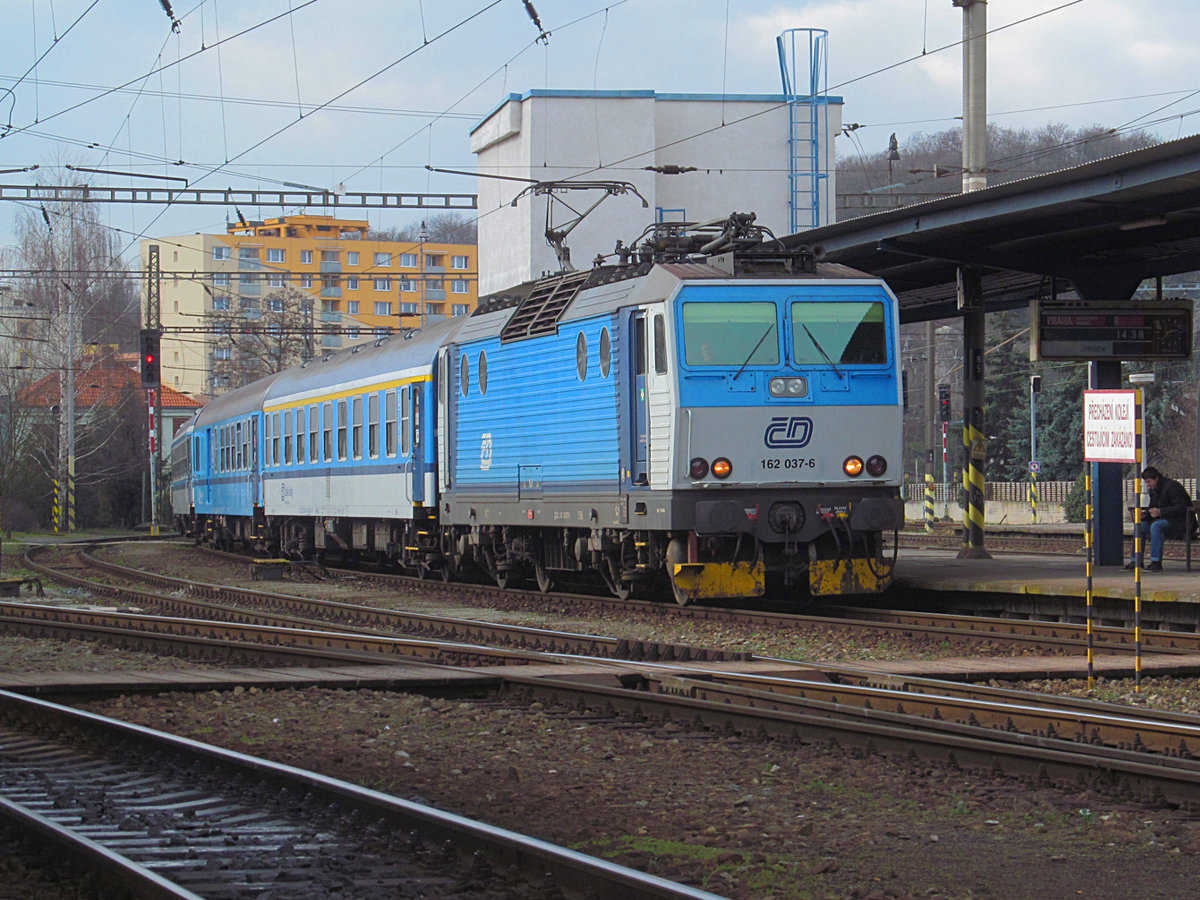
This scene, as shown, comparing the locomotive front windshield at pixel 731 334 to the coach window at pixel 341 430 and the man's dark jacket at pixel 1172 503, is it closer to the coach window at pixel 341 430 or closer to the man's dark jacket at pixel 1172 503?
the man's dark jacket at pixel 1172 503

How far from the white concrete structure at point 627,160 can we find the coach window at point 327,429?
93.5 ft

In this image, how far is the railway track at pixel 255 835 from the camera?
530 cm

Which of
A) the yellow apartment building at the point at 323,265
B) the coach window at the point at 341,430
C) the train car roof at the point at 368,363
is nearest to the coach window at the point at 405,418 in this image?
the train car roof at the point at 368,363

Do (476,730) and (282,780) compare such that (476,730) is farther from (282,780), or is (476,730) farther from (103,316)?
(103,316)

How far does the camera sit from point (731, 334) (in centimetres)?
1499

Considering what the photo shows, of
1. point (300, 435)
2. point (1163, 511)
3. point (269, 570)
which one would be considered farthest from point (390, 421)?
point (1163, 511)

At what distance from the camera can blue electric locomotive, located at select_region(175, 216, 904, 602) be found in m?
14.9

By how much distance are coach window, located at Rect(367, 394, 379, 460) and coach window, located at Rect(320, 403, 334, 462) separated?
85.5 inches

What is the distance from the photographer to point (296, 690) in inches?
412

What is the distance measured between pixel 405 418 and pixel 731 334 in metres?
7.99

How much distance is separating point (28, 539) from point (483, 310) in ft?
98.3

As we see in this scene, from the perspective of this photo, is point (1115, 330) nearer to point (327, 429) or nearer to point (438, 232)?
point (327, 429)

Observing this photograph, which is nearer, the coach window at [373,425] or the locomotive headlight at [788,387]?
the locomotive headlight at [788,387]

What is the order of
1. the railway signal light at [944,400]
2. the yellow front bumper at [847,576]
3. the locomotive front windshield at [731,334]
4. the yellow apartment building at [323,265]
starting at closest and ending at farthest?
the locomotive front windshield at [731,334] < the yellow front bumper at [847,576] < the railway signal light at [944,400] < the yellow apartment building at [323,265]
